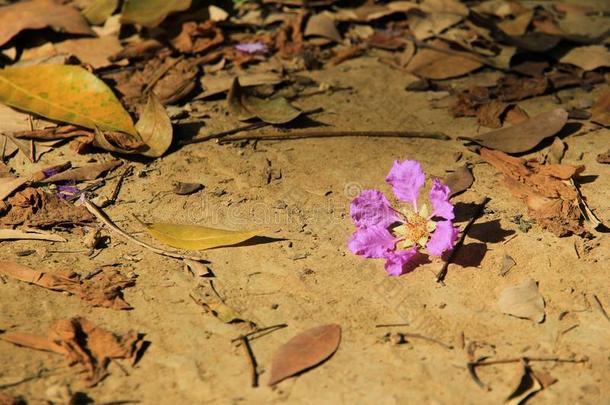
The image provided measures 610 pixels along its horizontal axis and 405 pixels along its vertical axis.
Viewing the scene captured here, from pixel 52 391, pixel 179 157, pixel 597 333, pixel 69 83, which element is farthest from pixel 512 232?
pixel 69 83

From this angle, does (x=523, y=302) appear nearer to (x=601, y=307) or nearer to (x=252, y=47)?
(x=601, y=307)

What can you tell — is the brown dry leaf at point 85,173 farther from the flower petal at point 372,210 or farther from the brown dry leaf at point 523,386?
the brown dry leaf at point 523,386

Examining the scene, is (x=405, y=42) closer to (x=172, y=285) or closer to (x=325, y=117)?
(x=325, y=117)

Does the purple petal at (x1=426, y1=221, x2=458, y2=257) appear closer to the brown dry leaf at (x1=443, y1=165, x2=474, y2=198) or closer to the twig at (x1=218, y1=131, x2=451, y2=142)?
the brown dry leaf at (x1=443, y1=165, x2=474, y2=198)

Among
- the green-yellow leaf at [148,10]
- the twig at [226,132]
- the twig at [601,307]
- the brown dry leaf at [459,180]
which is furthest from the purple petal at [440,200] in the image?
the green-yellow leaf at [148,10]

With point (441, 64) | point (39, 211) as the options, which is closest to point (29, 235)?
point (39, 211)

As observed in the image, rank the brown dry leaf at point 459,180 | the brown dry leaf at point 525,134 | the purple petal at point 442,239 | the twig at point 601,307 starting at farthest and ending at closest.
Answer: the brown dry leaf at point 525,134, the brown dry leaf at point 459,180, the purple petal at point 442,239, the twig at point 601,307
